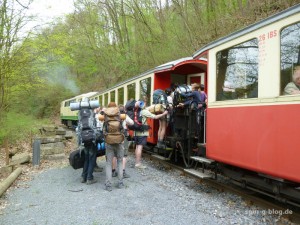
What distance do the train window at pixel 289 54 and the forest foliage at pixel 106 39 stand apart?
23.3ft

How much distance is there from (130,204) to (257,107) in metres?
2.60

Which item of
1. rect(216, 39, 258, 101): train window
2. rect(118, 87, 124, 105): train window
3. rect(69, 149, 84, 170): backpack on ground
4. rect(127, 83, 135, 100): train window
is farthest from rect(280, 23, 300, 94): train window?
rect(118, 87, 124, 105): train window

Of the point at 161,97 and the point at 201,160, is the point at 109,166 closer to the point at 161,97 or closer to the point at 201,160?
the point at 201,160

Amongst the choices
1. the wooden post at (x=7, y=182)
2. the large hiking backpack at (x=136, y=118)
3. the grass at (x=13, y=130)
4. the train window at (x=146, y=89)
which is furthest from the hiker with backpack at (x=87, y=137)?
the grass at (x=13, y=130)

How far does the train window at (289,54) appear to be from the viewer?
359 cm

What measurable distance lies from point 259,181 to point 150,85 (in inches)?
195

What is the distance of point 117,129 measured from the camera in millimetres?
5711

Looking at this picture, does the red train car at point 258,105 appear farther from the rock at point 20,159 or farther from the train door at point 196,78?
the rock at point 20,159

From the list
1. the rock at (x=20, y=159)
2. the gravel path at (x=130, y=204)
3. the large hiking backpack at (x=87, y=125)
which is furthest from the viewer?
the rock at (x=20, y=159)

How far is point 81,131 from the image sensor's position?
5.97m

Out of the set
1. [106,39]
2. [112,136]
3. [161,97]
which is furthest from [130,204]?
[106,39]

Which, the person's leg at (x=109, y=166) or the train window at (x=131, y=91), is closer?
the person's leg at (x=109, y=166)

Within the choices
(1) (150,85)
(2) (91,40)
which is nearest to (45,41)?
(1) (150,85)

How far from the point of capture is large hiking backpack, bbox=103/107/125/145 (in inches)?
Answer: 223
